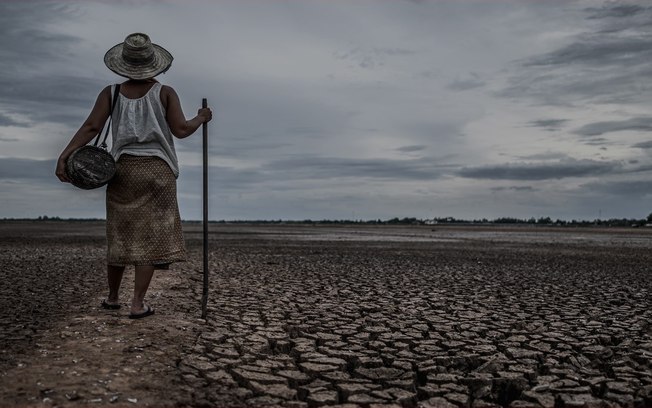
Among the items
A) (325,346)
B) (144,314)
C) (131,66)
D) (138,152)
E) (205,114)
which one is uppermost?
(131,66)

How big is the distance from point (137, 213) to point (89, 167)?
41cm

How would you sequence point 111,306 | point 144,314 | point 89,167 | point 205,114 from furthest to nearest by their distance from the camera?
point 111,306 → point 205,114 → point 144,314 → point 89,167

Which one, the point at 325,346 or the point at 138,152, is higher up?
the point at 138,152

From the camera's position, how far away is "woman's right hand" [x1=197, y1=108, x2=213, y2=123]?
153 inches

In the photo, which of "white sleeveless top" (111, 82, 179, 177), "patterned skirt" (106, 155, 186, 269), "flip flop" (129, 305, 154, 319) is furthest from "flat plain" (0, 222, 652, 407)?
"white sleeveless top" (111, 82, 179, 177)

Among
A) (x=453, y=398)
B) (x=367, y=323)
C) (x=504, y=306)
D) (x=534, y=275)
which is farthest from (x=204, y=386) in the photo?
(x=534, y=275)

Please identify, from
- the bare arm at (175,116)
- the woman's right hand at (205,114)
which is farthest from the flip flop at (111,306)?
the woman's right hand at (205,114)

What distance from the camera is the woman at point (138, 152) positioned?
11.7 feet

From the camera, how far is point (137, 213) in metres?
3.59

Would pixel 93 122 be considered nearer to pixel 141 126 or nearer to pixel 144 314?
pixel 141 126

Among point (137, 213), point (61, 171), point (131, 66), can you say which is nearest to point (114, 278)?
point (137, 213)

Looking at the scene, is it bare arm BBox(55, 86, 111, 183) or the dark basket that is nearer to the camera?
the dark basket

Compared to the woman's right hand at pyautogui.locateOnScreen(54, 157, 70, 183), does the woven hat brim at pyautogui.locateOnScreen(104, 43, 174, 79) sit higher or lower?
higher

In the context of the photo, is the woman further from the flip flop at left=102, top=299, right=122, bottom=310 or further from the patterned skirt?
the flip flop at left=102, top=299, right=122, bottom=310
